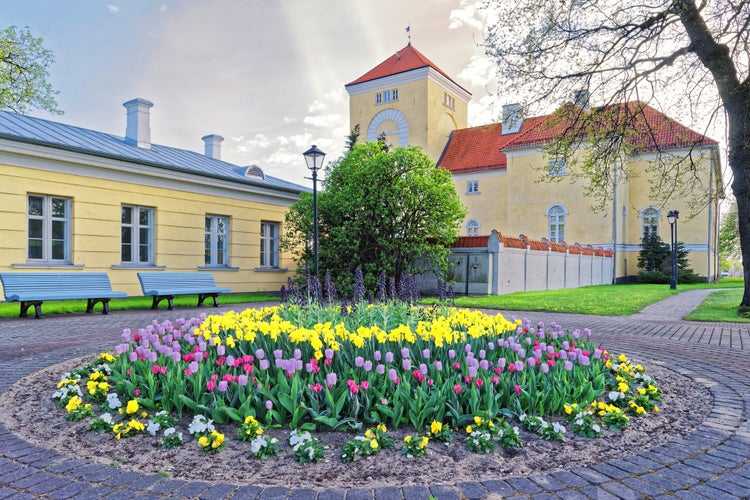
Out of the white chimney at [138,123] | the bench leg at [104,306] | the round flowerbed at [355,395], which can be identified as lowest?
the bench leg at [104,306]

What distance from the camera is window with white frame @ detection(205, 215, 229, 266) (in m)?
19.0

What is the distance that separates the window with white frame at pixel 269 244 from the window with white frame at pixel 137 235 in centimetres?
483

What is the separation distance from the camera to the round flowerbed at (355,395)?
336 cm

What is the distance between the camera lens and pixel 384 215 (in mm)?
16328

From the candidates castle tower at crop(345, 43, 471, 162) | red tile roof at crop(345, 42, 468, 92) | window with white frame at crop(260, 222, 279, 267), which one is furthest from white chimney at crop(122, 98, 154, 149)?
red tile roof at crop(345, 42, 468, 92)

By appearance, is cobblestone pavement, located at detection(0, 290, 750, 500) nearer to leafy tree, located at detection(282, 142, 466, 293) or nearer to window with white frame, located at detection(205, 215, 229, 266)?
leafy tree, located at detection(282, 142, 466, 293)

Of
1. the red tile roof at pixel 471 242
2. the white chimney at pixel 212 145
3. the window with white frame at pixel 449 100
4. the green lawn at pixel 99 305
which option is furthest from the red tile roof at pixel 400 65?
the green lawn at pixel 99 305

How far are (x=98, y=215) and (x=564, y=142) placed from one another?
13.8m

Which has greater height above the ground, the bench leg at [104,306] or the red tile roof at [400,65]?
the red tile roof at [400,65]

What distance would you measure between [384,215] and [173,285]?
6.63 meters

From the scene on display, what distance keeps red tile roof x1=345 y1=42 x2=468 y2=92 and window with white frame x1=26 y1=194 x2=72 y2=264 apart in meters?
31.1

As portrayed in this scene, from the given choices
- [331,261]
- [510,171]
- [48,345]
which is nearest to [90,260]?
[331,261]

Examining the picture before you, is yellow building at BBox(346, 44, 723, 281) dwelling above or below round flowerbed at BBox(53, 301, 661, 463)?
above

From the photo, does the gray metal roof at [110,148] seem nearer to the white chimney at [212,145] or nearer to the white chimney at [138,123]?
the white chimney at [138,123]
